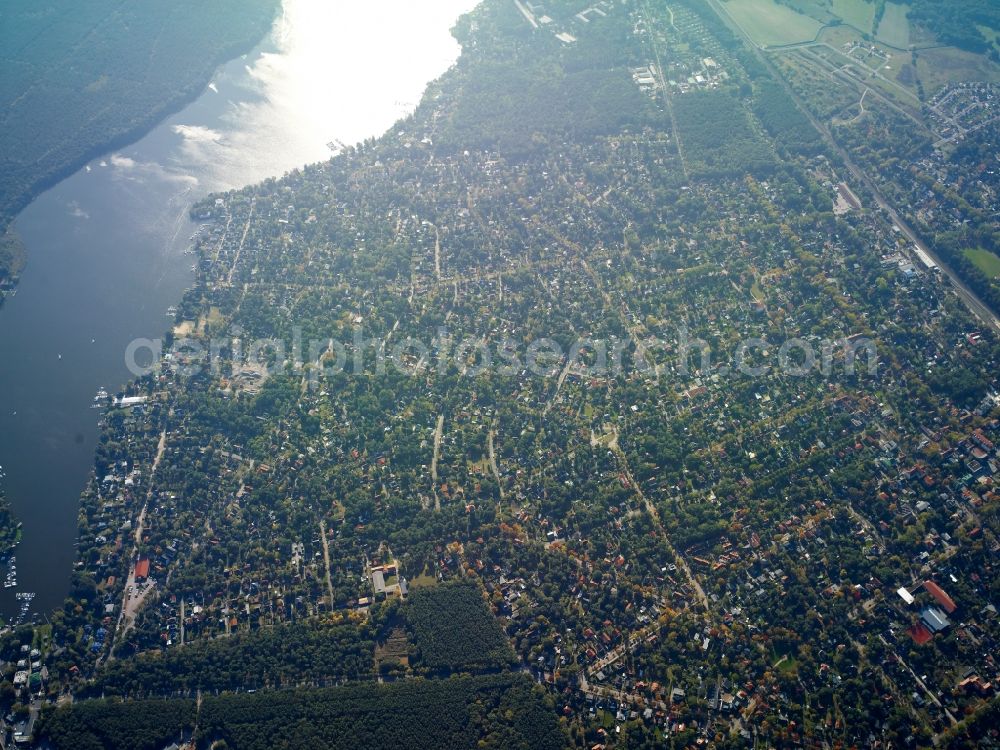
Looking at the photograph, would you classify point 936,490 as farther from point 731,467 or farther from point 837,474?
point 731,467

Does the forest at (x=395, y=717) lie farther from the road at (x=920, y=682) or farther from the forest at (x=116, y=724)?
the road at (x=920, y=682)

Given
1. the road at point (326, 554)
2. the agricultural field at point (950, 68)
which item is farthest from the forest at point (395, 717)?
the agricultural field at point (950, 68)

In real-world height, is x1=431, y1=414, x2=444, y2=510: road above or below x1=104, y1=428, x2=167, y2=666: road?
above

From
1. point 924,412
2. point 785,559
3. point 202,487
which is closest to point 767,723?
point 785,559

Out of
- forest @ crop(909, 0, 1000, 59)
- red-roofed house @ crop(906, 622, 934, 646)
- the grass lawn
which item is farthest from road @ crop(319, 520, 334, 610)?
forest @ crop(909, 0, 1000, 59)

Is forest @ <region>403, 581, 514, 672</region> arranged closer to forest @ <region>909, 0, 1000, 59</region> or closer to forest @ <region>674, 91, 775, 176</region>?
forest @ <region>674, 91, 775, 176</region>

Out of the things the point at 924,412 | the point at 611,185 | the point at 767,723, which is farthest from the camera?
the point at 611,185
